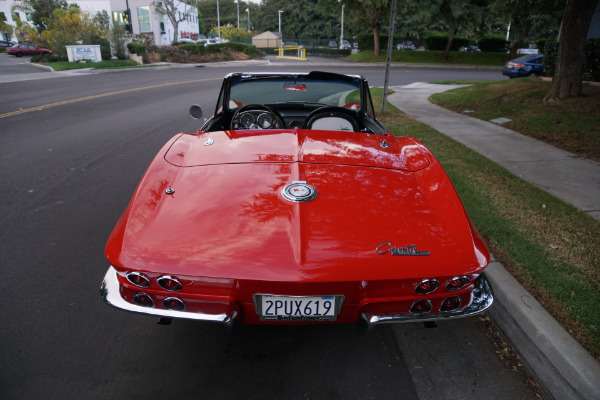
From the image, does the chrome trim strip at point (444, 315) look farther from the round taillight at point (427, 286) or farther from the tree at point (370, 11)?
the tree at point (370, 11)

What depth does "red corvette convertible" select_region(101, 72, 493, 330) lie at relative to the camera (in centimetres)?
181

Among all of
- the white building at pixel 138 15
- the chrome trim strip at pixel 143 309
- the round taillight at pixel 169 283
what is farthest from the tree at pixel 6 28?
the round taillight at pixel 169 283

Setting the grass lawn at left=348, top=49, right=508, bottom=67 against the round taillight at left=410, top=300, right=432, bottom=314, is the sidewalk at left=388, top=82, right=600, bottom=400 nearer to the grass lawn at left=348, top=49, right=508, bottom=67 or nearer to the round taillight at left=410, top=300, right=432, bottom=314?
the round taillight at left=410, top=300, right=432, bottom=314

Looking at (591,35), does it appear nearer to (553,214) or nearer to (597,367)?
(553,214)

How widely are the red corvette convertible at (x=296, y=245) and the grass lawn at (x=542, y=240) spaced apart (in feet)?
2.77


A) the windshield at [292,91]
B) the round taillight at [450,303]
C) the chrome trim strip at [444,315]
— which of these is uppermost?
A: the windshield at [292,91]

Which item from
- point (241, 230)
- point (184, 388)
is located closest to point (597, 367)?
point (241, 230)

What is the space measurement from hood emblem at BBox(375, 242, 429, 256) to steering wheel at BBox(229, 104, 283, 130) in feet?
5.79

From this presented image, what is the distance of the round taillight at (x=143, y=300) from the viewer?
6.27 feet

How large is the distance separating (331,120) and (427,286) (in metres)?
1.84

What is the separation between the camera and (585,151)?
6328mm

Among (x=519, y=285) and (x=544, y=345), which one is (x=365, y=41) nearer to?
(x=519, y=285)

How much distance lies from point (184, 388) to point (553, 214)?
3.70m

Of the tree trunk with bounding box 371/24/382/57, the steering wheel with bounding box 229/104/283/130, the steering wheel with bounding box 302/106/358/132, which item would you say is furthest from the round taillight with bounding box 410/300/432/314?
the tree trunk with bounding box 371/24/382/57
